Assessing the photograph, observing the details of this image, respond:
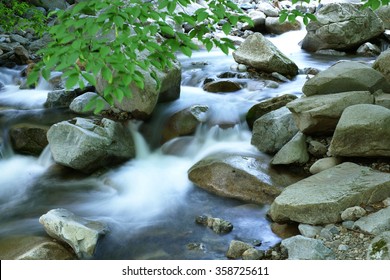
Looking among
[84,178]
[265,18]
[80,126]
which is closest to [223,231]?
[84,178]

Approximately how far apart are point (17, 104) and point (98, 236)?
5.09 metres

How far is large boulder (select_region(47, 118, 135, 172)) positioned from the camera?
582 cm

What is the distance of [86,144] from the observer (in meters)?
5.81

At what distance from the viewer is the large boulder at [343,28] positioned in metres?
11.9

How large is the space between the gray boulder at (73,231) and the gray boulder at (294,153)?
242 cm

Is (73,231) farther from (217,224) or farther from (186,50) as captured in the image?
(186,50)

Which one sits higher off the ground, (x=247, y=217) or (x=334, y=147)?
(x=334, y=147)

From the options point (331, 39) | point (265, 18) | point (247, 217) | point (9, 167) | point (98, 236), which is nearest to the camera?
point (98, 236)

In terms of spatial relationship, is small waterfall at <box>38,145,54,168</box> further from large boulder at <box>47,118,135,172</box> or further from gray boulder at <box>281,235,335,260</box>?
gray boulder at <box>281,235,335,260</box>

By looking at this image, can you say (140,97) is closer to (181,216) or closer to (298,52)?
(181,216)

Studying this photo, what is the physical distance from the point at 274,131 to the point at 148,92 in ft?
7.17

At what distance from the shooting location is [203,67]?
33.5ft

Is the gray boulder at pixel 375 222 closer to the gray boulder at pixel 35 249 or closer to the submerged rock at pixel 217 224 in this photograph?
the submerged rock at pixel 217 224

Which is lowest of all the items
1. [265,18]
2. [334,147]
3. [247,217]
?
[265,18]
